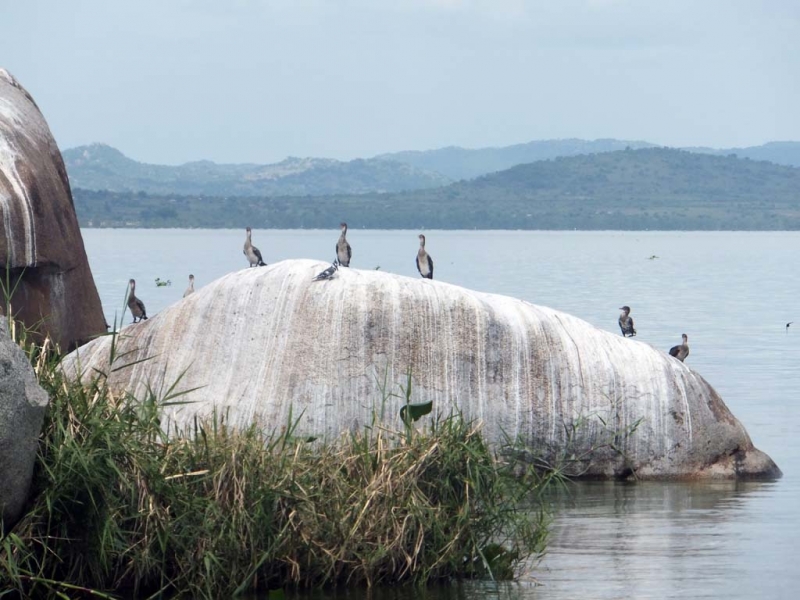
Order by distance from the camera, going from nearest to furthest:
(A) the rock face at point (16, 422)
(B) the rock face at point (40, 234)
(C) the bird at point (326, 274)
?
1. (A) the rock face at point (16, 422)
2. (C) the bird at point (326, 274)
3. (B) the rock face at point (40, 234)

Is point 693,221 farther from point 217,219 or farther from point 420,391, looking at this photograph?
point 420,391

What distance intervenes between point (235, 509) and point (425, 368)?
4429 millimetres

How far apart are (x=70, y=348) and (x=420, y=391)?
416 centimetres

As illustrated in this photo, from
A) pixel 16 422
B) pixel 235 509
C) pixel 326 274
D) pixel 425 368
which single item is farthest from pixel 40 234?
pixel 16 422

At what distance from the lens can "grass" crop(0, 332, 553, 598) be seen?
1028 centimetres

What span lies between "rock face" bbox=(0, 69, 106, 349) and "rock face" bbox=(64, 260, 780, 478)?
1022 mm

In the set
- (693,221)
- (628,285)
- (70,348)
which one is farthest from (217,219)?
(70,348)

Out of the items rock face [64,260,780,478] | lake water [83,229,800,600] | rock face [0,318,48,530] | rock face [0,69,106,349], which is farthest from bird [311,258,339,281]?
rock face [0,318,48,530]

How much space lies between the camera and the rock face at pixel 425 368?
14.3m

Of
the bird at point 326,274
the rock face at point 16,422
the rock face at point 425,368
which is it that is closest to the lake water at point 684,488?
the rock face at point 425,368

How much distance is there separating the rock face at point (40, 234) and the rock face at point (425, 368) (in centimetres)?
102

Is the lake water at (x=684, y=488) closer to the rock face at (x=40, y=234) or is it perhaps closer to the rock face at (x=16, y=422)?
the rock face at (x=16, y=422)

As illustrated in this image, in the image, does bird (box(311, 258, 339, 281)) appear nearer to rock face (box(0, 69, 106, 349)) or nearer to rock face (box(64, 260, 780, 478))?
rock face (box(64, 260, 780, 478))

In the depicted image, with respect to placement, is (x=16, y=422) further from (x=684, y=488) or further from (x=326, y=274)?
(x=684, y=488)
